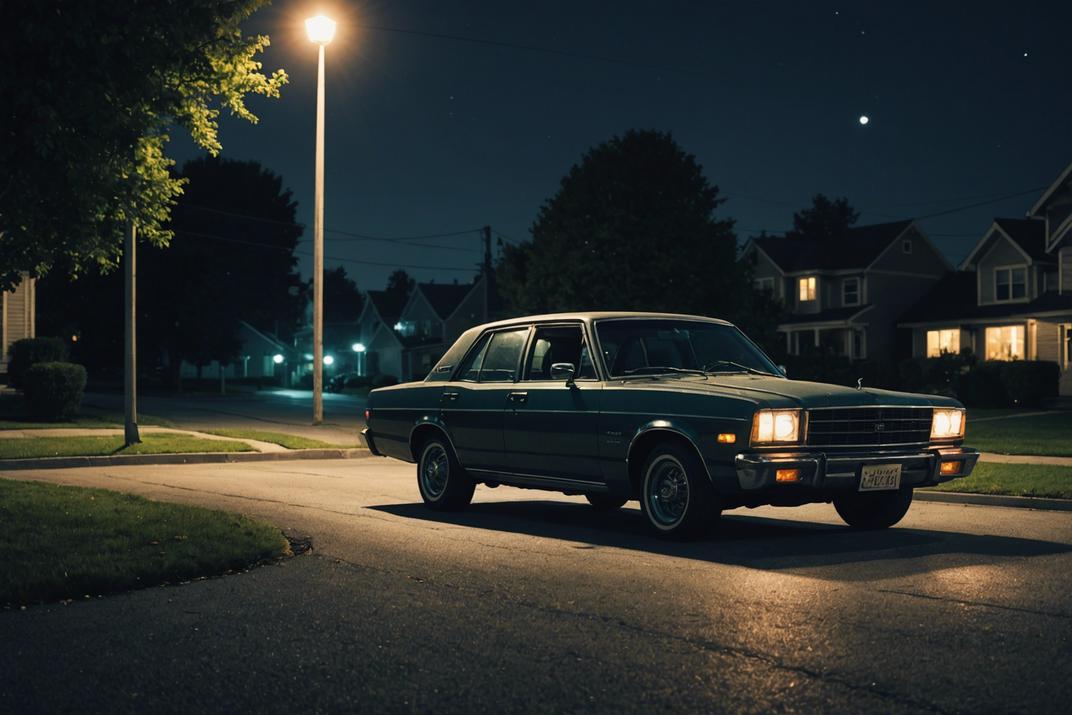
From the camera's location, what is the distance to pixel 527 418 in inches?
432

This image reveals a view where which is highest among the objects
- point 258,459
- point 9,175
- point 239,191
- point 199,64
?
point 239,191

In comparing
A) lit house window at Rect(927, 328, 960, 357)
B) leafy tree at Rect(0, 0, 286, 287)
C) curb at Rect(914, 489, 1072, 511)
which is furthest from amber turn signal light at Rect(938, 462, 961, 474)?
lit house window at Rect(927, 328, 960, 357)

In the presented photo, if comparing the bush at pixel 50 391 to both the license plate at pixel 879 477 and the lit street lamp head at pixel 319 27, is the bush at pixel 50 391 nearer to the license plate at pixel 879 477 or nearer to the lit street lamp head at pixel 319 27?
the lit street lamp head at pixel 319 27

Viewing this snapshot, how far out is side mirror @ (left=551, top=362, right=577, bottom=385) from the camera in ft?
34.6

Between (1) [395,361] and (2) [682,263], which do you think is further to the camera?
(1) [395,361]

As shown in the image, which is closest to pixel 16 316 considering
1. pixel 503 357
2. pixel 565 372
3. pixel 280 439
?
pixel 280 439

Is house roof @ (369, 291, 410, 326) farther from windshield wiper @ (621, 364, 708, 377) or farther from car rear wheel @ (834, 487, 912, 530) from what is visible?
car rear wheel @ (834, 487, 912, 530)

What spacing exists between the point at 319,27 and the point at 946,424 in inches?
749

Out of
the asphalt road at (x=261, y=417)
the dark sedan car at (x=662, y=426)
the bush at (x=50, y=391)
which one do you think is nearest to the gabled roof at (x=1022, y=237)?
the asphalt road at (x=261, y=417)

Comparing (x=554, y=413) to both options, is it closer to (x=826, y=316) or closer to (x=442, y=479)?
(x=442, y=479)

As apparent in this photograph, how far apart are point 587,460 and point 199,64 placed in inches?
280

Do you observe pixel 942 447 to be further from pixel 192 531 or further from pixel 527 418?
pixel 192 531

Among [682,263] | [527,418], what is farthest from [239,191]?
[527,418]

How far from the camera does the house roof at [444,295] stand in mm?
85062
